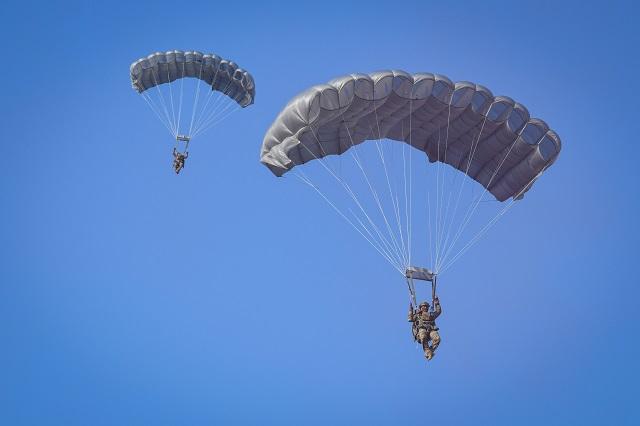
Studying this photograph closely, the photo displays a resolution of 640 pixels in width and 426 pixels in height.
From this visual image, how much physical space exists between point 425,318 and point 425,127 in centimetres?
603

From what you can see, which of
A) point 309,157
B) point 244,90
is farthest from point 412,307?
point 244,90

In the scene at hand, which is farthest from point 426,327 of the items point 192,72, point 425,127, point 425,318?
point 192,72

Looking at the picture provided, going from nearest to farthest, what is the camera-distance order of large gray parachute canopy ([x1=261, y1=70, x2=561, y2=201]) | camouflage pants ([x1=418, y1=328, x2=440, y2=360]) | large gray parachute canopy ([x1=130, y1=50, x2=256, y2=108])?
camouflage pants ([x1=418, y1=328, x2=440, y2=360])
large gray parachute canopy ([x1=261, y1=70, x2=561, y2=201])
large gray parachute canopy ([x1=130, y1=50, x2=256, y2=108])

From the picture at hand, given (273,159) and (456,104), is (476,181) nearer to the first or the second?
(456,104)

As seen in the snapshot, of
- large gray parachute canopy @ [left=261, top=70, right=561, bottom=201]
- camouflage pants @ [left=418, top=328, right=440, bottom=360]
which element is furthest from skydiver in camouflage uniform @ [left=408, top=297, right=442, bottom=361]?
large gray parachute canopy @ [left=261, top=70, right=561, bottom=201]

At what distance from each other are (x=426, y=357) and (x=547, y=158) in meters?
6.66

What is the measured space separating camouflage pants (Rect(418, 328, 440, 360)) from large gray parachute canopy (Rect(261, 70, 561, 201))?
17.7ft

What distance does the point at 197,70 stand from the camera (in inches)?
1201

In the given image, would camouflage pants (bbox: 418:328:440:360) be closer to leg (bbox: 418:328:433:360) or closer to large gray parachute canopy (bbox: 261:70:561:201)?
leg (bbox: 418:328:433:360)

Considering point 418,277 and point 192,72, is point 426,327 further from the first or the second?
point 192,72

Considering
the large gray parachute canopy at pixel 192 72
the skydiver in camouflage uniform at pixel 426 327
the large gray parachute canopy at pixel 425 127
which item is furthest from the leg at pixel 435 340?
the large gray parachute canopy at pixel 192 72

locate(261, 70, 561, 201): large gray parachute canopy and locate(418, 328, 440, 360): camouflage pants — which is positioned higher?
locate(261, 70, 561, 201): large gray parachute canopy

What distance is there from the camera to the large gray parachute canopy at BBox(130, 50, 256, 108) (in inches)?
1187

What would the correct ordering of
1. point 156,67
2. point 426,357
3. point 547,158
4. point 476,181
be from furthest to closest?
point 156,67
point 476,181
point 547,158
point 426,357
